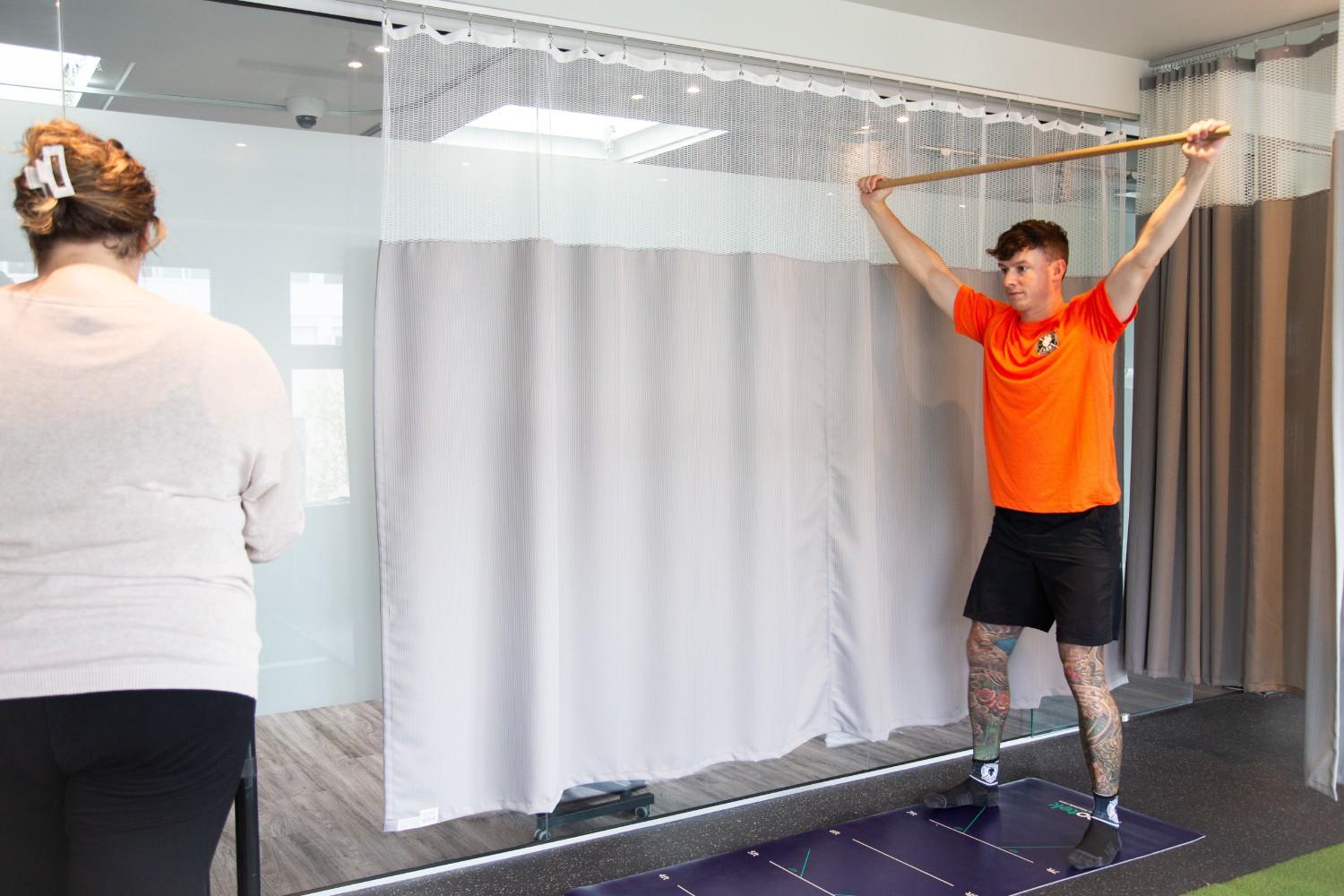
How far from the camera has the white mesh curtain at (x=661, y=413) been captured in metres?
2.70

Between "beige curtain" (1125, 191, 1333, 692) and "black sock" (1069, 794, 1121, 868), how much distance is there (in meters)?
1.12

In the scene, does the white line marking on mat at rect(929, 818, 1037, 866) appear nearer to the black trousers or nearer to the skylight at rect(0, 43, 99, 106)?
the black trousers

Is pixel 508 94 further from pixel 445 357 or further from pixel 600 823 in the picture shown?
pixel 600 823

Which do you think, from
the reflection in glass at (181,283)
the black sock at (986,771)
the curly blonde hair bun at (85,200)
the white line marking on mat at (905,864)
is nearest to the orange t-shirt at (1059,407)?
the black sock at (986,771)

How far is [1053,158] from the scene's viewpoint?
2803 mm

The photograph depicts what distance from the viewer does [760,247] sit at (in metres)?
3.15

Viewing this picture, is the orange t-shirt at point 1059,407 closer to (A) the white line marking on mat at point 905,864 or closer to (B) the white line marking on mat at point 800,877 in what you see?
(A) the white line marking on mat at point 905,864

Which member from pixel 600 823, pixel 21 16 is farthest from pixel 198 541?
pixel 600 823

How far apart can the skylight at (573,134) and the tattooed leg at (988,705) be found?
64.3 inches

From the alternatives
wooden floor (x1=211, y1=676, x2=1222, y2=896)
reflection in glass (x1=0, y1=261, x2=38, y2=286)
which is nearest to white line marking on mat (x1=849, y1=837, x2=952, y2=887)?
wooden floor (x1=211, y1=676, x2=1222, y2=896)

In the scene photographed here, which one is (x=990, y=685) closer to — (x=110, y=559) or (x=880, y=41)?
(x=880, y=41)

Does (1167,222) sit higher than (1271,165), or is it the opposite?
(1271,165)

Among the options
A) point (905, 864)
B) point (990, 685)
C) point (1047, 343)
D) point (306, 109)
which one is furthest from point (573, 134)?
point (905, 864)

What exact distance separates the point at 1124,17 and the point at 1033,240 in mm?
1073
